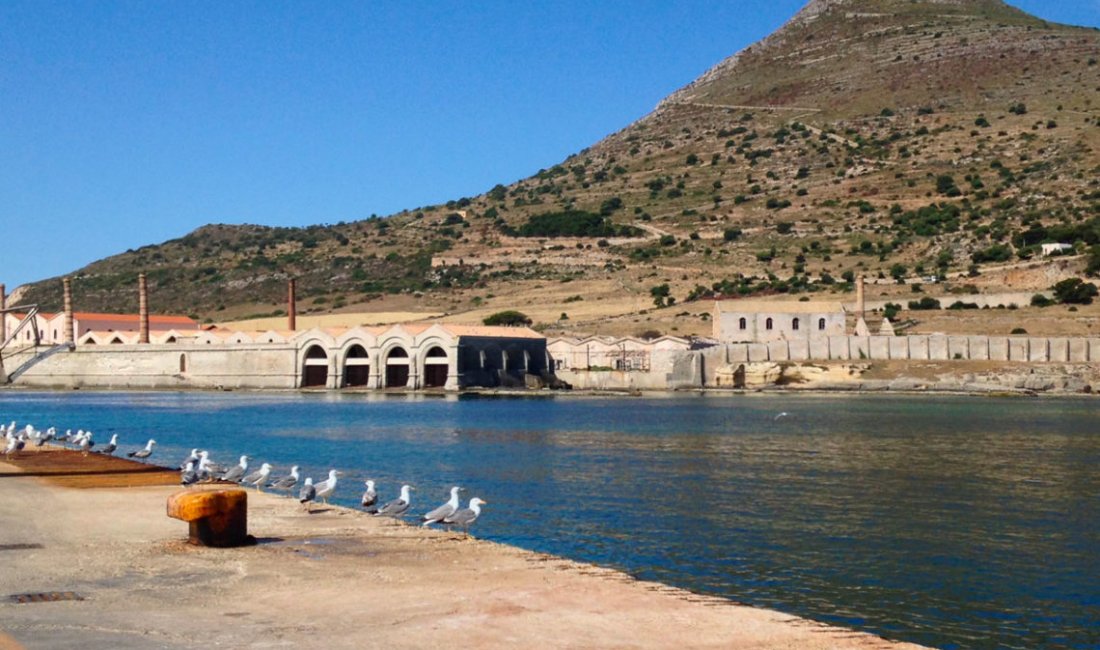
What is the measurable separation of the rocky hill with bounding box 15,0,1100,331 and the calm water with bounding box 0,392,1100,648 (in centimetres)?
4577

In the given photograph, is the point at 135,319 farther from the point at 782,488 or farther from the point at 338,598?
the point at 338,598

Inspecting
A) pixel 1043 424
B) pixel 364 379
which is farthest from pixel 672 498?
pixel 364 379

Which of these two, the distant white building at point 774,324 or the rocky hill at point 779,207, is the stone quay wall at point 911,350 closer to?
the distant white building at point 774,324

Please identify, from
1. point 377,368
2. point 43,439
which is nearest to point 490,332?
point 377,368

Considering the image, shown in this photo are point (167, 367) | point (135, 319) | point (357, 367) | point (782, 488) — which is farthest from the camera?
point (135, 319)

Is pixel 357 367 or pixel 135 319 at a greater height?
pixel 135 319

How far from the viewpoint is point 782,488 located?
32.1 m

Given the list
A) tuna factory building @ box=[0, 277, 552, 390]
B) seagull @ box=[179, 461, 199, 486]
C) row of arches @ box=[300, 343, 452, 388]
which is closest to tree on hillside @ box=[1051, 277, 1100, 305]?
tuna factory building @ box=[0, 277, 552, 390]

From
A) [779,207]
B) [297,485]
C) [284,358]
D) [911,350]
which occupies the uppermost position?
[779,207]

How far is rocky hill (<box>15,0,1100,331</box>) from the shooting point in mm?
118812

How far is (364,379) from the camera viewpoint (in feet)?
319

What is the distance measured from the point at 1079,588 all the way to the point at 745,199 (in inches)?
A: 5238

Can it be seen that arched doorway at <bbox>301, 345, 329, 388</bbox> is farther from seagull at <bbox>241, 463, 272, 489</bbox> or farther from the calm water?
seagull at <bbox>241, 463, 272, 489</bbox>

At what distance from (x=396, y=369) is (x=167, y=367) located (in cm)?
1942
